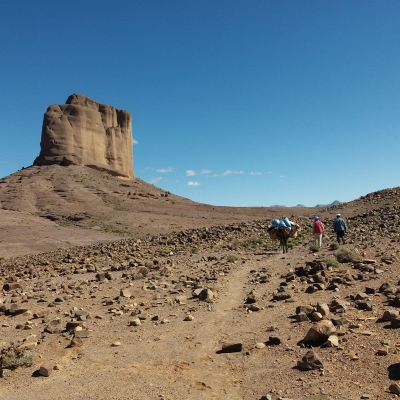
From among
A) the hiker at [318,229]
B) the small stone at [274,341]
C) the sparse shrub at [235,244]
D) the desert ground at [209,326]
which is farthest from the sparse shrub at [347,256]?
the sparse shrub at [235,244]

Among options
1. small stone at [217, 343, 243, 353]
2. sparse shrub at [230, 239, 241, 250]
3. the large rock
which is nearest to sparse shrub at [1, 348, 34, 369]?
small stone at [217, 343, 243, 353]

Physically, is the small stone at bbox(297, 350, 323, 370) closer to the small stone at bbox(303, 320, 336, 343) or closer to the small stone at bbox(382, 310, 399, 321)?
the small stone at bbox(303, 320, 336, 343)

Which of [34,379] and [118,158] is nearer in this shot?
[34,379]

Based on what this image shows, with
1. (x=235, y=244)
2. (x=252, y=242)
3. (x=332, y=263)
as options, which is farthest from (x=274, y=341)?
(x=252, y=242)

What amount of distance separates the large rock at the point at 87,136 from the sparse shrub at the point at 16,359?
75.8 meters

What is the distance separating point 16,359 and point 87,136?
84.4 meters

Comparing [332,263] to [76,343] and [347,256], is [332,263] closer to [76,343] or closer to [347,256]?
[347,256]

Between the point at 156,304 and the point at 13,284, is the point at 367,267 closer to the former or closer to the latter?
the point at 156,304

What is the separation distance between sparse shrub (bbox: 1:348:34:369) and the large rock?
249 feet

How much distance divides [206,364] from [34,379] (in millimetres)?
2470

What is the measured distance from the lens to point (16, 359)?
604 centimetres

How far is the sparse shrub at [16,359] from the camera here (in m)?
5.95

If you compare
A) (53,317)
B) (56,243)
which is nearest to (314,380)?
(53,317)

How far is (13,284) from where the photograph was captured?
487 inches
